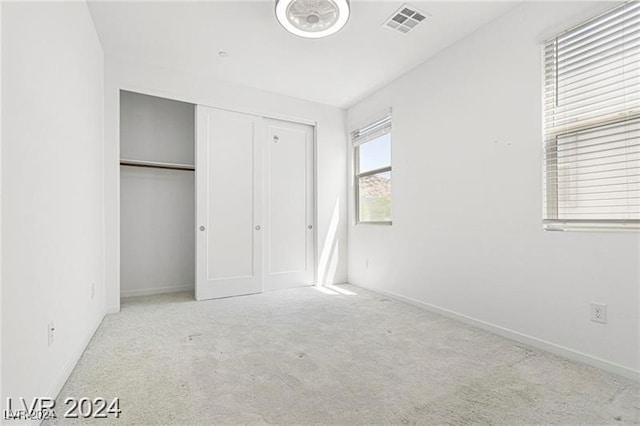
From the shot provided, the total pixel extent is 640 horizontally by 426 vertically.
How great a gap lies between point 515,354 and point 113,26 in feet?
13.6

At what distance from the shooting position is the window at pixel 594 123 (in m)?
1.96

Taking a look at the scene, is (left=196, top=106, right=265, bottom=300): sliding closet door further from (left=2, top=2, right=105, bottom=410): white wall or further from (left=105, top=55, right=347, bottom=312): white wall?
(left=2, top=2, right=105, bottom=410): white wall

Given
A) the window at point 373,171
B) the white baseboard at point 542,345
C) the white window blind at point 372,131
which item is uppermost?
the white window blind at point 372,131

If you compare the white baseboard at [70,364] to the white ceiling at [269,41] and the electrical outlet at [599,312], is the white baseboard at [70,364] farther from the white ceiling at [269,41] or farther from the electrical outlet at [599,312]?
the electrical outlet at [599,312]

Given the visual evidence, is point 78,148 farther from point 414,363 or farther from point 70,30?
point 414,363

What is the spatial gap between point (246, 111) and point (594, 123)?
11.3 ft

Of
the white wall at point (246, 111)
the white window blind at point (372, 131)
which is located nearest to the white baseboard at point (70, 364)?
the white wall at point (246, 111)

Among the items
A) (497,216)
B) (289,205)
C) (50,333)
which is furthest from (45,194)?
(497,216)

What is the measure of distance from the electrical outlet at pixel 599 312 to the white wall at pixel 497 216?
27mm

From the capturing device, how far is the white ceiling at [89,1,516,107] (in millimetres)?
2564

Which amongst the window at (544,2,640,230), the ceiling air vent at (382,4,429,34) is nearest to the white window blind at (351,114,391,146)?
the ceiling air vent at (382,4,429,34)

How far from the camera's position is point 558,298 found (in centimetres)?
225

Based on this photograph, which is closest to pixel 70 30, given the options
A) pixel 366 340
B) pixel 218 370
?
pixel 218 370

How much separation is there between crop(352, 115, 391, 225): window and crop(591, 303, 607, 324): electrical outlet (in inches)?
85.8
